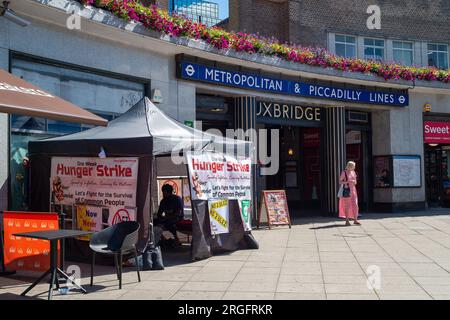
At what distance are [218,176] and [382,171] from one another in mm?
11343

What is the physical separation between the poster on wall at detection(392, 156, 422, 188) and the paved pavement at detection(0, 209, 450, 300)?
7.05 meters

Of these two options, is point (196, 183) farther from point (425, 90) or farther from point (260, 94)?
point (425, 90)

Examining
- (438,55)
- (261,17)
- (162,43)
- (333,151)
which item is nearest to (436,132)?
(438,55)

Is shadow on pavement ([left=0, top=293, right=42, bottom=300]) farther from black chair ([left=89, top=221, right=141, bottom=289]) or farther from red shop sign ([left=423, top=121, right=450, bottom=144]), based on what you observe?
red shop sign ([left=423, top=121, right=450, bottom=144])

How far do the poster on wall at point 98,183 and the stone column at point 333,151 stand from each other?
428 inches

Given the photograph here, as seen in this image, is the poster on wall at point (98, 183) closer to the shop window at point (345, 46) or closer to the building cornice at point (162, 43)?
the building cornice at point (162, 43)

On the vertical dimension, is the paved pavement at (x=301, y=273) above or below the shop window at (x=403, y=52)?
below

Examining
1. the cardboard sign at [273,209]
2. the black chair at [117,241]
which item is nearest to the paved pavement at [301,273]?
the black chair at [117,241]

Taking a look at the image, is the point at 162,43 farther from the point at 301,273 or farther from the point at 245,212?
the point at 301,273

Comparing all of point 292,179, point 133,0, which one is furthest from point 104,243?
point 292,179

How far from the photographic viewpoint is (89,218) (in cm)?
889

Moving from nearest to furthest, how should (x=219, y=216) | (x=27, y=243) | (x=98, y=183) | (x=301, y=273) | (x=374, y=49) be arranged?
1. (x=27, y=243)
2. (x=301, y=273)
3. (x=98, y=183)
4. (x=219, y=216)
5. (x=374, y=49)

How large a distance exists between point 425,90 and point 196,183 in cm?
1376

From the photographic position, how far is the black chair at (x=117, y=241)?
689 centimetres
